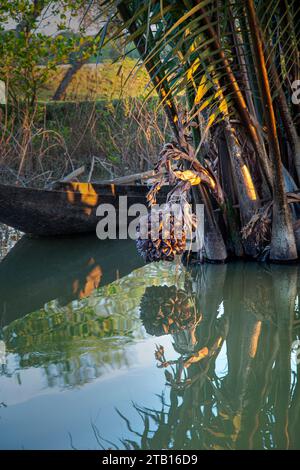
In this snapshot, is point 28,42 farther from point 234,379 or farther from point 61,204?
point 234,379

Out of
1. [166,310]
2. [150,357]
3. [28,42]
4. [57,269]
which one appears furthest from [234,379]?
[28,42]

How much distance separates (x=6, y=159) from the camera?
1014cm

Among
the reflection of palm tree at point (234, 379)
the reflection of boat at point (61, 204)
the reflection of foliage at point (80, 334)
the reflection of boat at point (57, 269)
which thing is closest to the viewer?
the reflection of palm tree at point (234, 379)

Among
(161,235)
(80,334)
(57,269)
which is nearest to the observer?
(80,334)

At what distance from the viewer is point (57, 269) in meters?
6.68

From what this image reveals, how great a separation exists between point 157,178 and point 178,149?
0.99ft

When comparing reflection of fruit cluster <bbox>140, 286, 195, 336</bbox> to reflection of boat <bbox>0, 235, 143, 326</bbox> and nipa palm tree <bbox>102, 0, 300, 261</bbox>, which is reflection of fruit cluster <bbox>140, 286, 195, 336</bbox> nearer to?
reflection of boat <bbox>0, 235, 143, 326</bbox>

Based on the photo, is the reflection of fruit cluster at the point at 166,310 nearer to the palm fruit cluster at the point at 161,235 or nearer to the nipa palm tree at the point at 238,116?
the palm fruit cluster at the point at 161,235

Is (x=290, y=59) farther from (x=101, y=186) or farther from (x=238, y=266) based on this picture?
(x=101, y=186)

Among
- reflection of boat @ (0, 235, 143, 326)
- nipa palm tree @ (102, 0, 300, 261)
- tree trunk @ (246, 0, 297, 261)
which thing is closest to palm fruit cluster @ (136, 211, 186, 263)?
nipa palm tree @ (102, 0, 300, 261)

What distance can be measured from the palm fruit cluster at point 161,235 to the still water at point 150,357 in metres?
0.25

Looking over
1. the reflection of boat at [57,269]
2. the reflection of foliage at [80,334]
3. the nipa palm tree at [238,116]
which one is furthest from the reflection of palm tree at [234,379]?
the reflection of boat at [57,269]

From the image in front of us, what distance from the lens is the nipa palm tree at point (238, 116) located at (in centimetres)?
494

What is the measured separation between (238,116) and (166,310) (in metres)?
1.64
